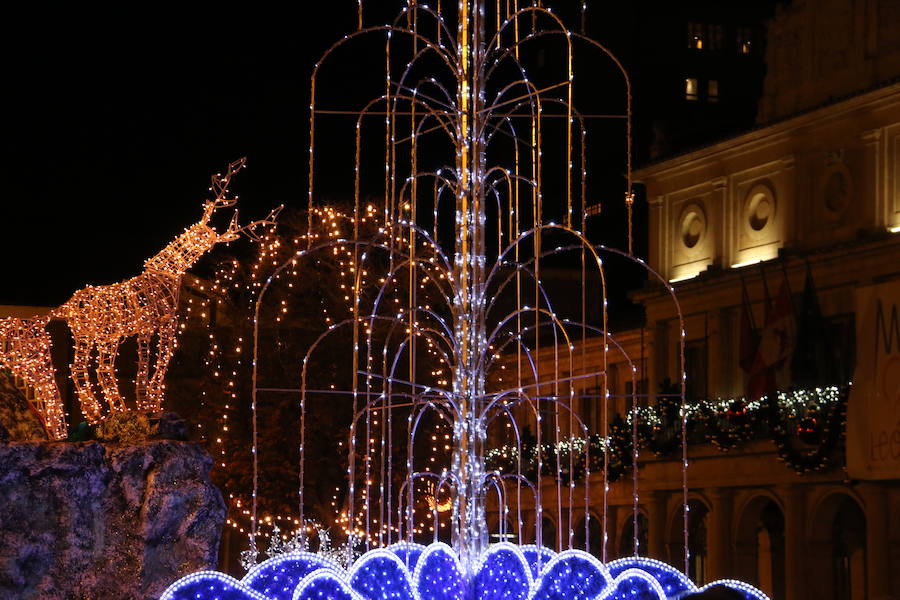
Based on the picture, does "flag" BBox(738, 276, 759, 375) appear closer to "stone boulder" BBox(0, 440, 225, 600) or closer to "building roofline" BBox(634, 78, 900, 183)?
"building roofline" BBox(634, 78, 900, 183)

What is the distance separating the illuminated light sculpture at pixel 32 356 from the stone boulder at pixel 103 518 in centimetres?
786

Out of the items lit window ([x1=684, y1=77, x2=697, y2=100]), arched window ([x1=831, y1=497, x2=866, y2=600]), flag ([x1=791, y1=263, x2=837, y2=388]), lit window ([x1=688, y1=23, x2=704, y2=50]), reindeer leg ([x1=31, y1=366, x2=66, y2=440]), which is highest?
lit window ([x1=688, y1=23, x2=704, y2=50])

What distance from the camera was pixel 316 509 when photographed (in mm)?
32000

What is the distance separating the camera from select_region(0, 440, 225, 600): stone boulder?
53.2 ft

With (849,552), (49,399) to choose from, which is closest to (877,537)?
(849,552)

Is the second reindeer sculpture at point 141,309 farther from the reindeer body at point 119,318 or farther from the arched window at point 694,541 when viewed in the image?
the arched window at point 694,541

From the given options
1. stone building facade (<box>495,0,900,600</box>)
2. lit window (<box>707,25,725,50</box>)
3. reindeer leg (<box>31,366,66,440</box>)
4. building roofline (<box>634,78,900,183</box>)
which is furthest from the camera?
lit window (<box>707,25,725,50</box>)

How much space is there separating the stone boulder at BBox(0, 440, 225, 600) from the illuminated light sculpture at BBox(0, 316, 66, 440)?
309 inches

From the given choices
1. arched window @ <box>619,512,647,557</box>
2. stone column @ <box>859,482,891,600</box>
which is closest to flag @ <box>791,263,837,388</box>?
stone column @ <box>859,482,891,600</box>

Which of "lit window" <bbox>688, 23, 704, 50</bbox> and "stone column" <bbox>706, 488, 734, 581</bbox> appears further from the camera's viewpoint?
"lit window" <bbox>688, 23, 704, 50</bbox>

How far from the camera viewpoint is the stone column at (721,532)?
40.2 m

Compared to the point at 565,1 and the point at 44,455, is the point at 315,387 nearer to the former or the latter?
the point at 44,455

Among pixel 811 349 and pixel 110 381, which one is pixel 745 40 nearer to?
pixel 811 349

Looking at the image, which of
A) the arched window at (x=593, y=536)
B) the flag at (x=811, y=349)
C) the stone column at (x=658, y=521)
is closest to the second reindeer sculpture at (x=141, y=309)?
the flag at (x=811, y=349)
